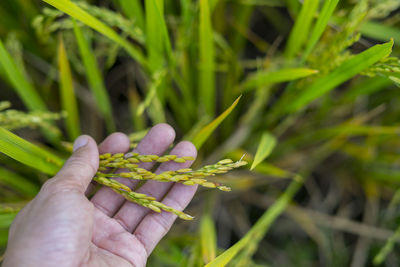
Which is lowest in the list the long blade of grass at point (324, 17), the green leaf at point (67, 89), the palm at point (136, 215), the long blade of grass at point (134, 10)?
the palm at point (136, 215)

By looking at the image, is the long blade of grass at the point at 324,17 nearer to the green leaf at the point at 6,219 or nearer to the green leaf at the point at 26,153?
the green leaf at the point at 26,153

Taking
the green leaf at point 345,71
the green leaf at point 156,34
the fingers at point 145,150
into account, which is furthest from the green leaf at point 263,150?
the green leaf at point 156,34

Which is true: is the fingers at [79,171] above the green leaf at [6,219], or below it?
above

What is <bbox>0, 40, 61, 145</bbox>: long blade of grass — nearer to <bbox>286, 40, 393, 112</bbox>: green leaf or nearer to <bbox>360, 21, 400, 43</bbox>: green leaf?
<bbox>286, 40, 393, 112</bbox>: green leaf

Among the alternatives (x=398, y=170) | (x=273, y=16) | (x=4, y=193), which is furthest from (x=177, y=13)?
(x=398, y=170)

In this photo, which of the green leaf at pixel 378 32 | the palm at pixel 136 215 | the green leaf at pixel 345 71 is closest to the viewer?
the green leaf at pixel 345 71

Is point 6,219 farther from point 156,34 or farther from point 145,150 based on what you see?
point 156,34

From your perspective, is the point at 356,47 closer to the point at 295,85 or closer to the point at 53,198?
the point at 295,85

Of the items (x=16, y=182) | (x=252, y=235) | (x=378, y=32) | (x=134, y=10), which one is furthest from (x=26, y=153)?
(x=378, y=32)
